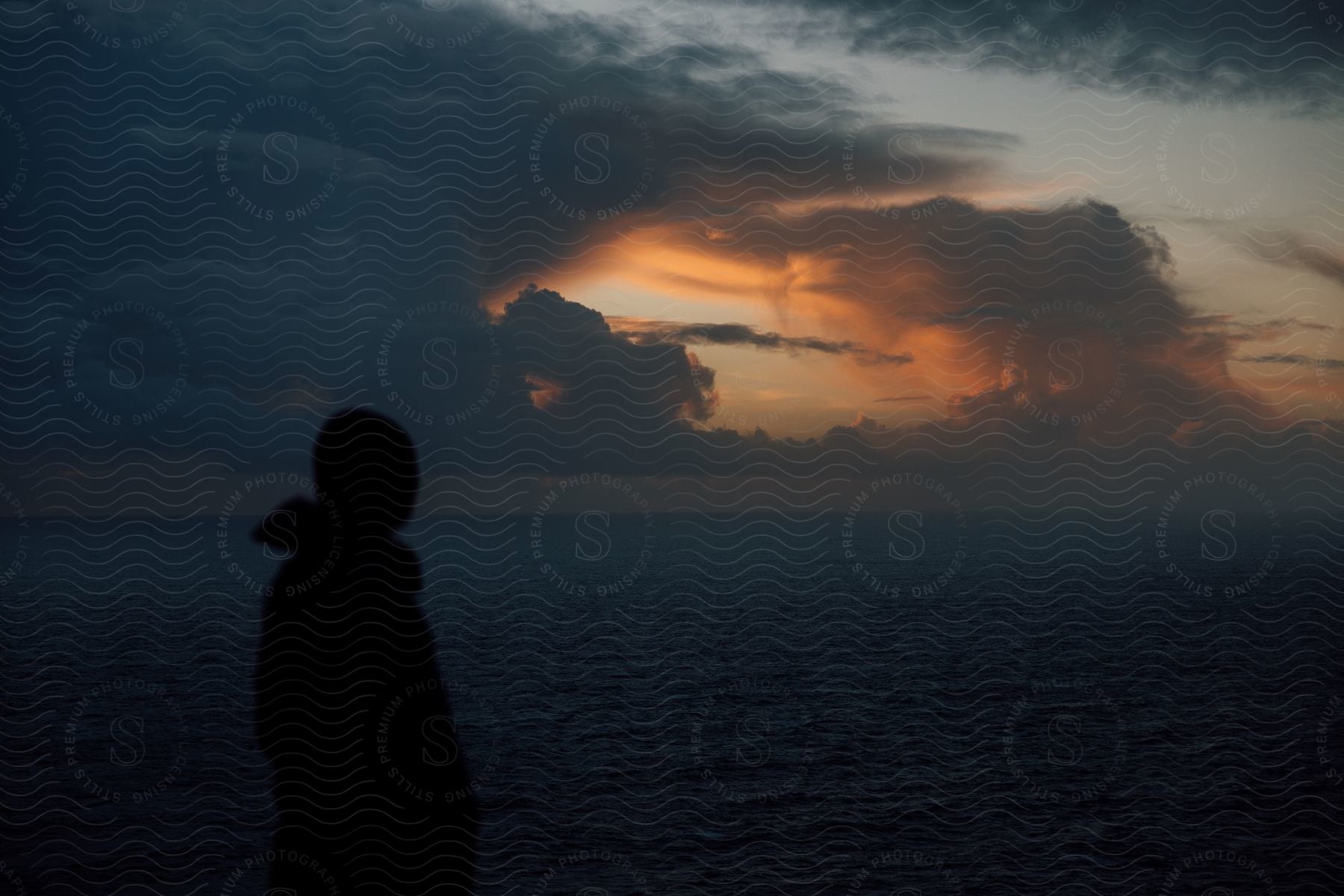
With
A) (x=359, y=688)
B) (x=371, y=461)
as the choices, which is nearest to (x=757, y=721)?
(x=359, y=688)

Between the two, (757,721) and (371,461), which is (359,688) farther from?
(757,721)

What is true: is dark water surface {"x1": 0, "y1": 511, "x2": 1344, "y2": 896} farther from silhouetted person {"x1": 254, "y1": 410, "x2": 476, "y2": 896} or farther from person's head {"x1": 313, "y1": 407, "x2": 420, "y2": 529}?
person's head {"x1": 313, "y1": 407, "x2": 420, "y2": 529}

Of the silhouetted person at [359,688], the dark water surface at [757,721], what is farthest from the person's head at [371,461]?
the dark water surface at [757,721]

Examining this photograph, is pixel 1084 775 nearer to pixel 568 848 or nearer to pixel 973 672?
pixel 973 672

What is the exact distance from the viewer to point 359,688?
11.9 feet

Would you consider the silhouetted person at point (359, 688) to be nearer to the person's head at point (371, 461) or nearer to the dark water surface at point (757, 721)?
the person's head at point (371, 461)

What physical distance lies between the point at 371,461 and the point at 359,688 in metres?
1.05

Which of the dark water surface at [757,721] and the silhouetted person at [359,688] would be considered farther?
the dark water surface at [757,721]

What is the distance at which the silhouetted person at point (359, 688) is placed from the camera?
2967 millimetres

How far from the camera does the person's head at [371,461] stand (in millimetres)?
2961

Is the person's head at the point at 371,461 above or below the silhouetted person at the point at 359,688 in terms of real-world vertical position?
above

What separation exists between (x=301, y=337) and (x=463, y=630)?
26.0m

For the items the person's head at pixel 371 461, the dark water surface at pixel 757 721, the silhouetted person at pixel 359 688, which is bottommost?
the dark water surface at pixel 757 721

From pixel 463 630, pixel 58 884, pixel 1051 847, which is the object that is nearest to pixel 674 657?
pixel 463 630
